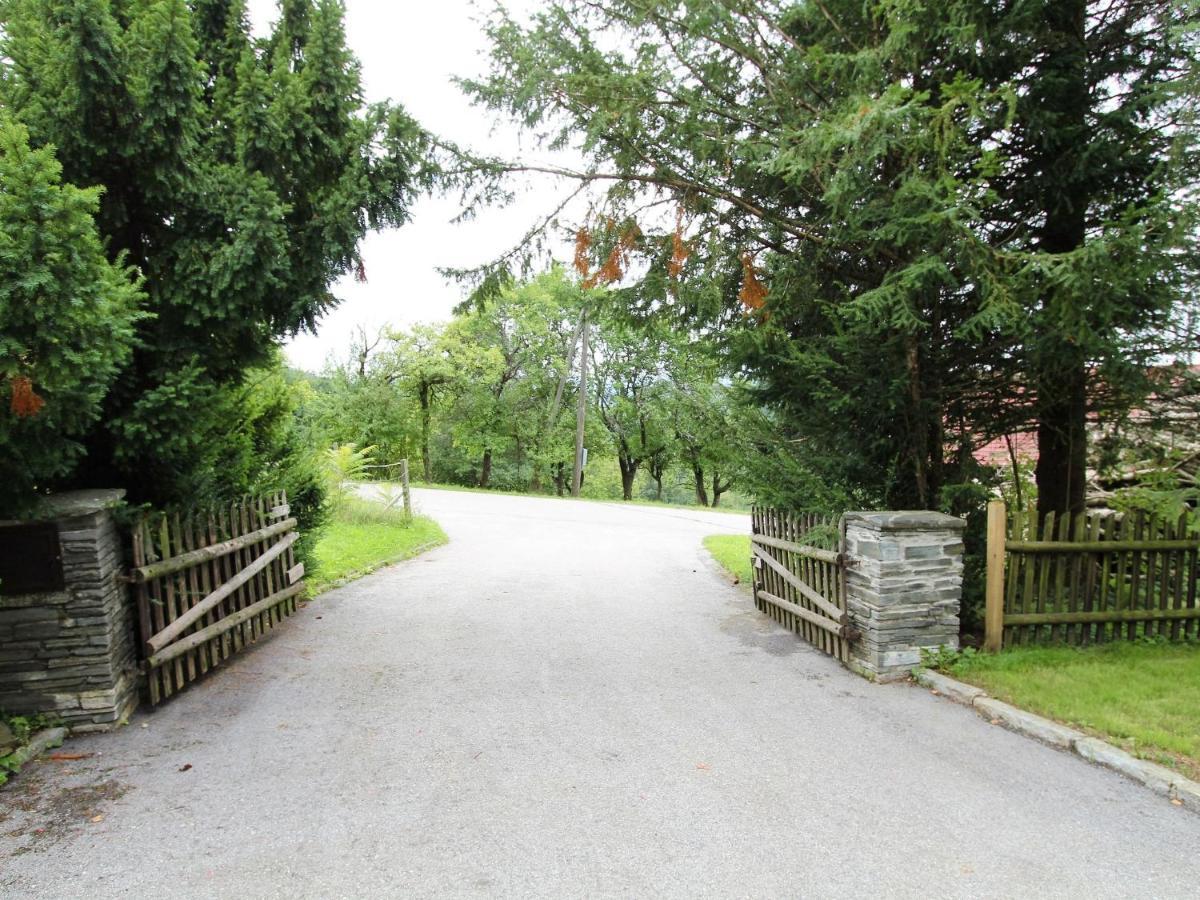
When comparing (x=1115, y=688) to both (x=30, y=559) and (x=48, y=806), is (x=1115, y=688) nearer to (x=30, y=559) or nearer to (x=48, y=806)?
(x=48, y=806)

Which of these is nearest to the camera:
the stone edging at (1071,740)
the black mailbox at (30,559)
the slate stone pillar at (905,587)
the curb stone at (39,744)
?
the stone edging at (1071,740)

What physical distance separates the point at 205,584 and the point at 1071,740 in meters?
6.21

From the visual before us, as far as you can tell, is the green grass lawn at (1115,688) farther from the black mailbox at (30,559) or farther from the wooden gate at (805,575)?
the black mailbox at (30,559)

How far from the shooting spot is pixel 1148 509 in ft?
20.0

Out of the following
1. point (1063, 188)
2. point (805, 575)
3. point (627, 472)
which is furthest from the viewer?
point (627, 472)

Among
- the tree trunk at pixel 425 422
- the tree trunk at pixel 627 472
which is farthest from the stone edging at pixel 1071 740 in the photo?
the tree trunk at pixel 627 472

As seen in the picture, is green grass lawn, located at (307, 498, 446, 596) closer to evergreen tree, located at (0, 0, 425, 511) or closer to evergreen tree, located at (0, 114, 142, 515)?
evergreen tree, located at (0, 0, 425, 511)

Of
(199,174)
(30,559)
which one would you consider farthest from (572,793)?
(199,174)

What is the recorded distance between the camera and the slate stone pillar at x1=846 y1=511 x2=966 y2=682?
18.1 feet

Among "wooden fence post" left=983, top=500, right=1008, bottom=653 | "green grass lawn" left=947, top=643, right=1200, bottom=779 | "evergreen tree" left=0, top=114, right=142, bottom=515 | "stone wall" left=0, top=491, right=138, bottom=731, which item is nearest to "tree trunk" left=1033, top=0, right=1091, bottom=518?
"wooden fence post" left=983, top=500, right=1008, bottom=653

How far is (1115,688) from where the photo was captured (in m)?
4.90

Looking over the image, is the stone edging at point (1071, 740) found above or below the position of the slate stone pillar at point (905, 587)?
below

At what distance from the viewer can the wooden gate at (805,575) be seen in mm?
6082

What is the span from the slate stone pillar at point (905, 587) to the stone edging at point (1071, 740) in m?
0.29
